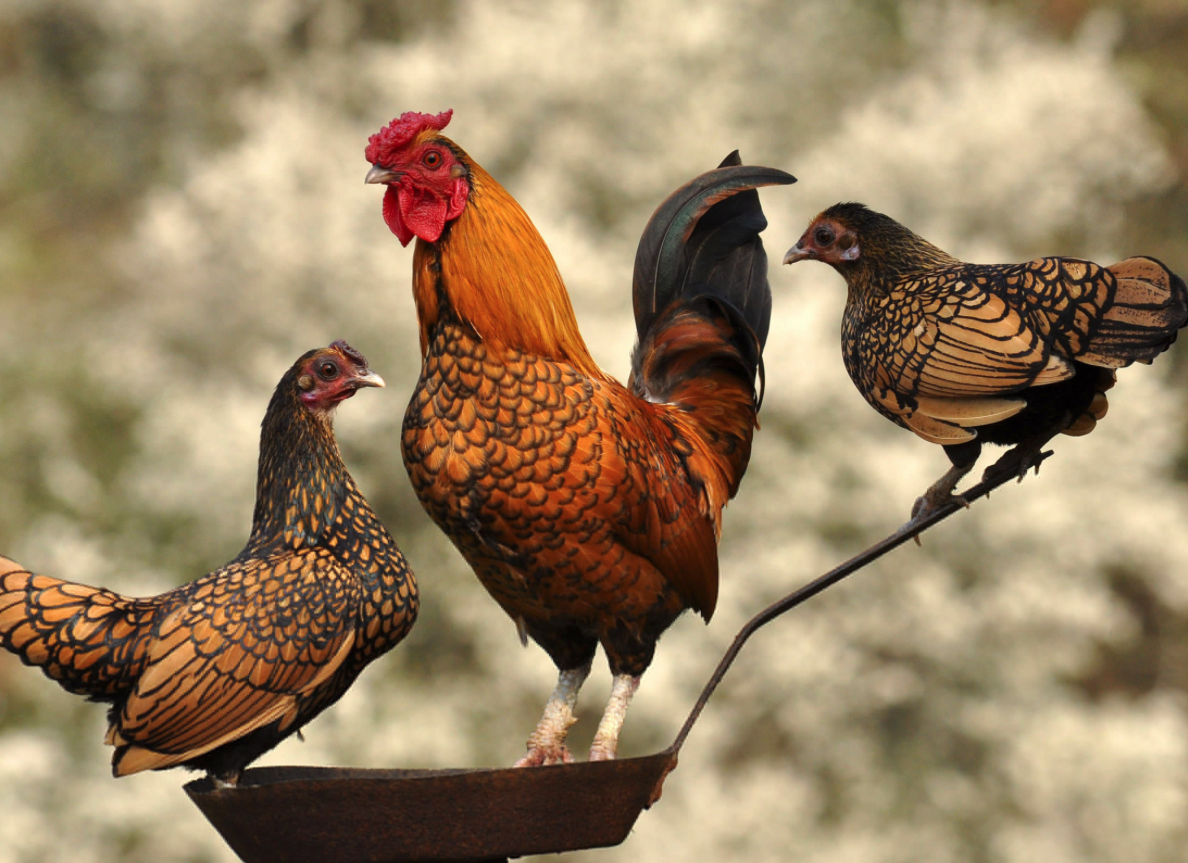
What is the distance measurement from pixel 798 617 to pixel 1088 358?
4.01 m

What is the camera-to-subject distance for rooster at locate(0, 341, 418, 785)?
57.6 inches

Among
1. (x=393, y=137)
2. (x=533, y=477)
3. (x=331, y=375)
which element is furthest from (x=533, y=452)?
(x=393, y=137)

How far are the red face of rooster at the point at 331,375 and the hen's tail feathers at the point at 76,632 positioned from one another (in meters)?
0.36

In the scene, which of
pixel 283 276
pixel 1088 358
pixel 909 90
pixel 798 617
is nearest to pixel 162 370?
pixel 283 276

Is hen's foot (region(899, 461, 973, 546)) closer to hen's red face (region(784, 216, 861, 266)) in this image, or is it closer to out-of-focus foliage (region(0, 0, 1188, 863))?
hen's red face (region(784, 216, 861, 266))

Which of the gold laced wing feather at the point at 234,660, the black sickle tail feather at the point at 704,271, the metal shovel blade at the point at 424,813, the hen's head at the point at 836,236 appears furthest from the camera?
the black sickle tail feather at the point at 704,271

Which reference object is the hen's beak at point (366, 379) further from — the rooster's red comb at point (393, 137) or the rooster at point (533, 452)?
the rooster's red comb at point (393, 137)

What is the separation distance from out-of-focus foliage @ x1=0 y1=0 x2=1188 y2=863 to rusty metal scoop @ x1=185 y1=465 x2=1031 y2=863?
134 inches

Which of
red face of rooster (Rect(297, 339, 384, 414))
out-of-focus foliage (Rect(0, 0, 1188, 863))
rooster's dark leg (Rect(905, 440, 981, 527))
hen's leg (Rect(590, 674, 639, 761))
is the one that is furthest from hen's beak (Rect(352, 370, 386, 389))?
out-of-focus foliage (Rect(0, 0, 1188, 863))

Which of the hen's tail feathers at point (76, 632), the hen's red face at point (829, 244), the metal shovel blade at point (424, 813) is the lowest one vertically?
the metal shovel blade at point (424, 813)

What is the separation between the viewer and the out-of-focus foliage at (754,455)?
5.09 m

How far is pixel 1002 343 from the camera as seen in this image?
4.63ft

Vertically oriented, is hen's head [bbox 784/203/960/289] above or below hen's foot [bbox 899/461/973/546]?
above

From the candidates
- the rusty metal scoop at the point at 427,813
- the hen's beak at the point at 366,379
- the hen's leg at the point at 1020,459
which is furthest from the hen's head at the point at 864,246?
the rusty metal scoop at the point at 427,813
